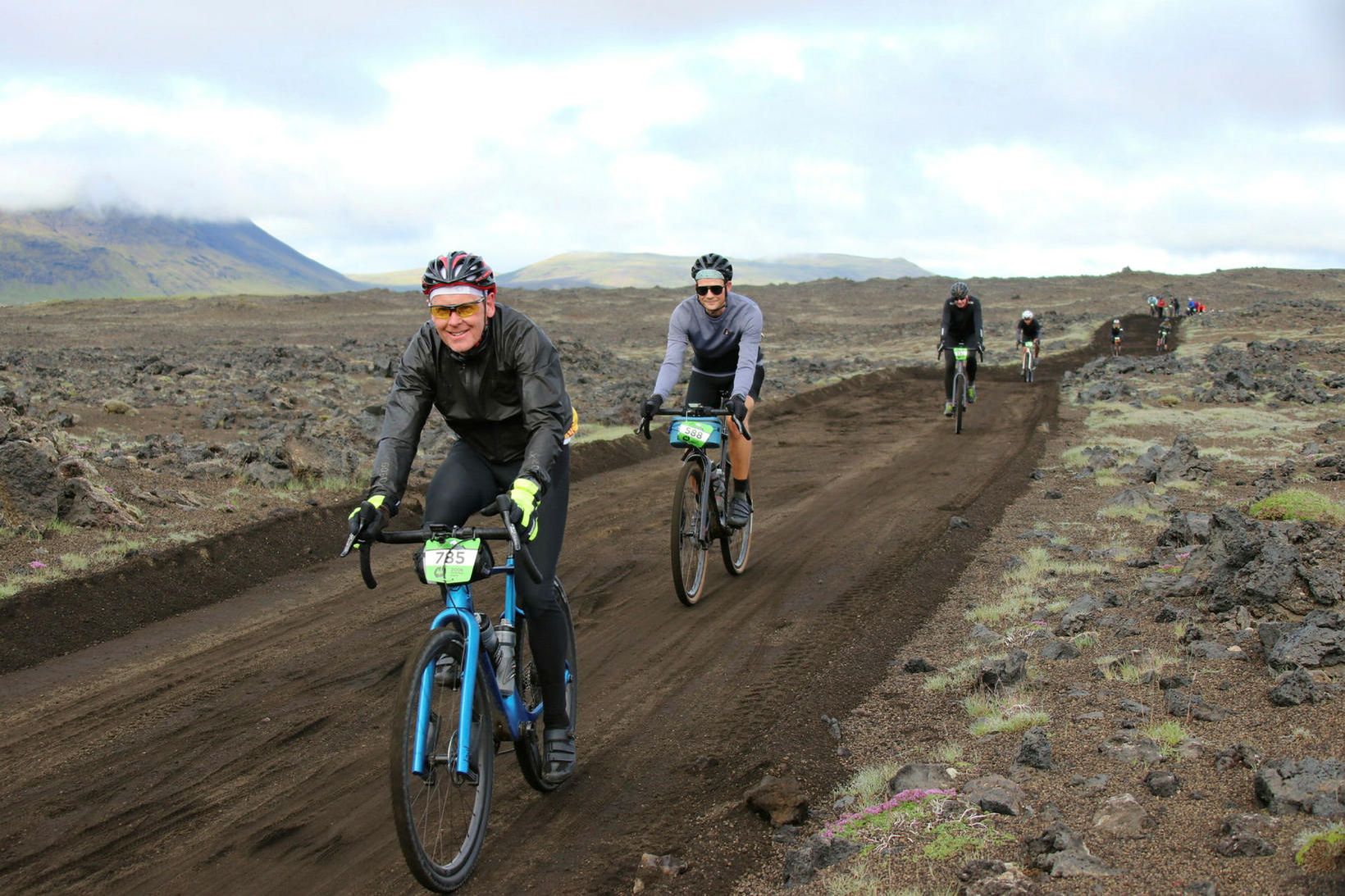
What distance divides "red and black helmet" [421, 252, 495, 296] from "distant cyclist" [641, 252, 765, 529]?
344cm

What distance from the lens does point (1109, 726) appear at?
5266 mm

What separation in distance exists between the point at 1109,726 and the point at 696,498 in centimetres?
417

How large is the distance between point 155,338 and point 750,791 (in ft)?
187

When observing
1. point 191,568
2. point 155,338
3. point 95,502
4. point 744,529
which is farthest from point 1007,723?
point 155,338

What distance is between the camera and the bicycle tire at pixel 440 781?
386 cm

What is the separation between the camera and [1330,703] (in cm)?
498

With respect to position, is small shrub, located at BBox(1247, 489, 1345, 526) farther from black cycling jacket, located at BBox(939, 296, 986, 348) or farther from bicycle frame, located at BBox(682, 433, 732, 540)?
black cycling jacket, located at BBox(939, 296, 986, 348)

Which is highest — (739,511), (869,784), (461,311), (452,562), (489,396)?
(461,311)

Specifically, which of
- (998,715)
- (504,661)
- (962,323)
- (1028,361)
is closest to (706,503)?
(998,715)

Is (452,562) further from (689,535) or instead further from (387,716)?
(689,535)

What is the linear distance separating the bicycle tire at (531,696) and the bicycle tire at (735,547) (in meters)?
3.93

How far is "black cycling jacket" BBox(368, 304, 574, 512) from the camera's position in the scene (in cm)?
472

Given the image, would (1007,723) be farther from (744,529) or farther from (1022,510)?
(1022,510)

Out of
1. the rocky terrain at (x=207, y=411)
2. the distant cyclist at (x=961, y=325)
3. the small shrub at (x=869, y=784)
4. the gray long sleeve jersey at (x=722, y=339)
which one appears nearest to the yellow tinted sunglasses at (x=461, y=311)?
the small shrub at (x=869, y=784)
